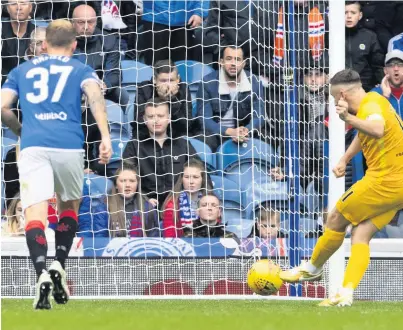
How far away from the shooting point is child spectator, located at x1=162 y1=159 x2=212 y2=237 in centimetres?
1141

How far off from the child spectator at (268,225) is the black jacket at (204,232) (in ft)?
0.86

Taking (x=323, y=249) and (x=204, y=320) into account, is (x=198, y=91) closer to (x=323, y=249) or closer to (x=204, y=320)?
(x=323, y=249)

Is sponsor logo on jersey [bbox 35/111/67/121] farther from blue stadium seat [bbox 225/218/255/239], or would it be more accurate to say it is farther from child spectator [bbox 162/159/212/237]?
blue stadium seat [bbox 225/218/255/239]

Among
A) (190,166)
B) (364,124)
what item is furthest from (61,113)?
(190,166)

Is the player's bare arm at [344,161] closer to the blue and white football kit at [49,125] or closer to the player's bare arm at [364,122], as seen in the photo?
the player's bare arm at [364,122]

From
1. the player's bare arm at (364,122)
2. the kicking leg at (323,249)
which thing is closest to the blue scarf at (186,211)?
the kicking leg at (323,249)

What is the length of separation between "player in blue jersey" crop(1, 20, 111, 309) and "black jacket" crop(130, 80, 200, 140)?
3.47 metres

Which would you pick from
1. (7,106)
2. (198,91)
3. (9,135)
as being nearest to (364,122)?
(7,106)

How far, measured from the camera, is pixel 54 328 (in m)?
6.18

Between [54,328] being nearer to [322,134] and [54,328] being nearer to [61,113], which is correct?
[61,113]

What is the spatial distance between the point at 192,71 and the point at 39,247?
466 centimetres

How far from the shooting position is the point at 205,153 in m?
12.0

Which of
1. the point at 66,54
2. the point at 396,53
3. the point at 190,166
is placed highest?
the point at 66,54

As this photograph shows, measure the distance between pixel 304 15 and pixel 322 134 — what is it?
1.15 metres
